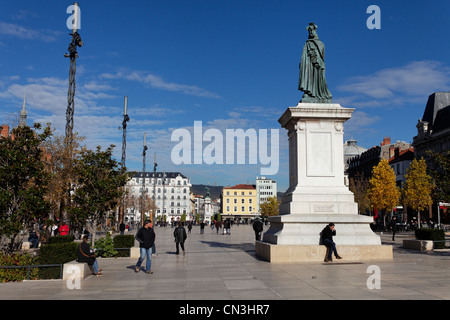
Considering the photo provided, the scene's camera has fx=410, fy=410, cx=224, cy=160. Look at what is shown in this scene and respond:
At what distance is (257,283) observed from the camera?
410 inches

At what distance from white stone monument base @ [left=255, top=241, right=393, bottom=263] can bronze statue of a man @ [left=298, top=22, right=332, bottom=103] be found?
6216 mm

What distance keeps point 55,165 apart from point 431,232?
24.1 m

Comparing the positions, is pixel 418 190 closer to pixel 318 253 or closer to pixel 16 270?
pixel 318 253

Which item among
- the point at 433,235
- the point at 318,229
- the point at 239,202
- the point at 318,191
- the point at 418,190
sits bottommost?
the point at 433,235

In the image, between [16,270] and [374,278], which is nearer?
[374,278]

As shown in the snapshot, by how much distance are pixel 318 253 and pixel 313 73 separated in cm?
786

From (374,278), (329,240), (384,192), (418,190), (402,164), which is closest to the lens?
(374,278)

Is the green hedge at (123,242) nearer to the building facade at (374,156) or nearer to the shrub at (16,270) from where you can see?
the shrub at (16,270)

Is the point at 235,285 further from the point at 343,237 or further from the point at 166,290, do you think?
the point at 343,237

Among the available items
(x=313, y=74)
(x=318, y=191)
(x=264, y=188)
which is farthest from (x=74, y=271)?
(x=264, y=188)

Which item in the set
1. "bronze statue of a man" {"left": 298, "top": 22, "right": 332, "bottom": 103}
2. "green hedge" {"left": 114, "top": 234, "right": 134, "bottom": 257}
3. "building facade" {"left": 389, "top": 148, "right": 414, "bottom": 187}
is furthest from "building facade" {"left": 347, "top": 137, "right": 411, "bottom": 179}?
"green hedge" {"left": 114, "top": 234, "right": 134, "bottom": 257}

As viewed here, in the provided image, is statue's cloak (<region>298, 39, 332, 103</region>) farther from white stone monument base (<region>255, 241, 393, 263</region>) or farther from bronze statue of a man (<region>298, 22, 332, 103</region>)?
white stone monument base (<region>255, 241, 393, 263</region>)

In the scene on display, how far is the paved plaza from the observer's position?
347 inches
